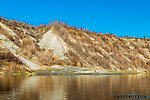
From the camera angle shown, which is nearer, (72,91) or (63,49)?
(72,91)

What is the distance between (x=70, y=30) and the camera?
7231 cm

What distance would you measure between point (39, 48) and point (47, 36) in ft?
25.8

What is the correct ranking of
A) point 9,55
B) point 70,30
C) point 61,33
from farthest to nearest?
point 70,30 → point 61,33 → point 9,55

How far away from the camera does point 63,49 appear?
5603 cm

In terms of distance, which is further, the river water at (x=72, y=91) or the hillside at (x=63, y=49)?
the hillside at (x=63, y=49)

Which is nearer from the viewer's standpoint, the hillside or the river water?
the river water

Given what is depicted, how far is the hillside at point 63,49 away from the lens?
4337cm

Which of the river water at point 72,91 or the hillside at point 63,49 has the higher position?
the hillside at point 63,49

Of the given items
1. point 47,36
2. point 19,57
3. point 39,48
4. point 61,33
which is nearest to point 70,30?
point 61,33

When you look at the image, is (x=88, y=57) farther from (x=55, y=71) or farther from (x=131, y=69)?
(x=55, y=71)

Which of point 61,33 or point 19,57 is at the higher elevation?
point 61,33

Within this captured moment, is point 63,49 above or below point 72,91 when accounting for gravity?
above

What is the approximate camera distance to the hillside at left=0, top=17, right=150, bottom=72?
43.4 m

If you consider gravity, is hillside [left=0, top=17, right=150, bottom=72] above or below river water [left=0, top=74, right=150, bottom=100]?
above
